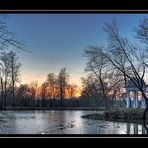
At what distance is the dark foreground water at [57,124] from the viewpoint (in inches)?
138

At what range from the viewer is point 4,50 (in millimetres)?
3578

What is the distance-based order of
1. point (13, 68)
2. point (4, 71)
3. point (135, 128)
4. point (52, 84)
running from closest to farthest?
1. point (135, 128)
2. point (4, 71)
3. point (13, 68)
4. point (52, 84)

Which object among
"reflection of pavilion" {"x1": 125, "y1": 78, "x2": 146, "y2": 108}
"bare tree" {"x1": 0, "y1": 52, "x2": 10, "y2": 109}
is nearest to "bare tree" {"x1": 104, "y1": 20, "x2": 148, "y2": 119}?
"reflection of pavilion" {"x1": 125, "y1": 78, "x2": 146, "y2": 108}

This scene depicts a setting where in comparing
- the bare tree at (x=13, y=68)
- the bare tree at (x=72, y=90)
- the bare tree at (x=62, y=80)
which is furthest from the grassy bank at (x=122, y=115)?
the bare tree at (x=13, y=68)

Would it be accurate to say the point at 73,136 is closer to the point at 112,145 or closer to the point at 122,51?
the point at 112,145

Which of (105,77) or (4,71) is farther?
(105,77)

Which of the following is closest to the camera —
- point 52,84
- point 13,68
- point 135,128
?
point 135,128

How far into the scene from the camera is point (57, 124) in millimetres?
3750

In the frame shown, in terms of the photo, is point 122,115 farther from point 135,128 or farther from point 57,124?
point 57,124

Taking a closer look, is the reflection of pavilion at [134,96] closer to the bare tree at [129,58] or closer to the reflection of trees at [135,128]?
the bare tree at [129,58]

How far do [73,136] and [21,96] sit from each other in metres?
1.03

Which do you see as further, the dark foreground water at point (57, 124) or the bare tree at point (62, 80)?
the bare tree at point (62, 80)

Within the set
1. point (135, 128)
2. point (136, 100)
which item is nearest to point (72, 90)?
point (136, 100)
